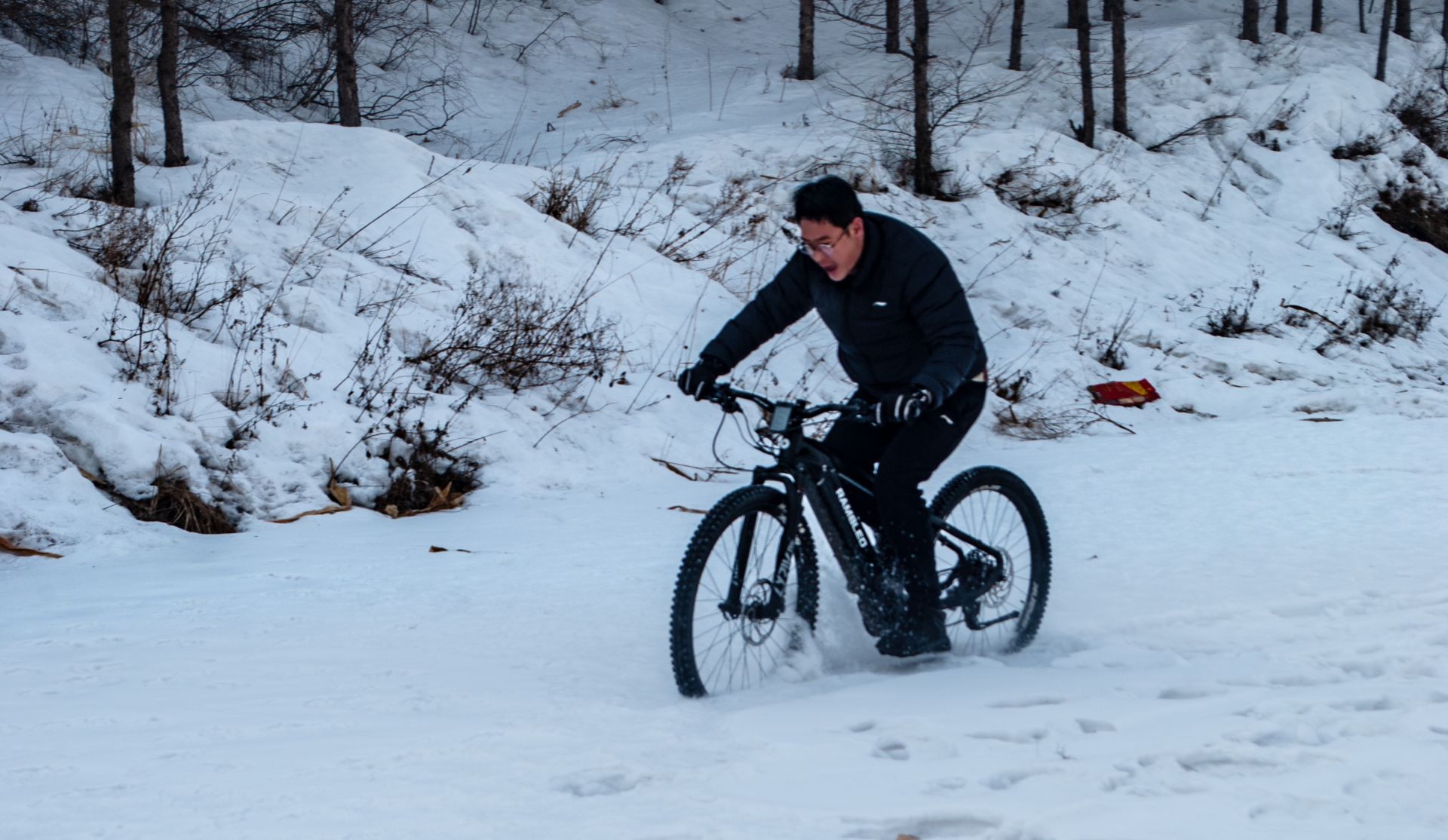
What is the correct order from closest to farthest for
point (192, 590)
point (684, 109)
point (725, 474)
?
point (192, 590)
point (725, 474)
point (684, 109)

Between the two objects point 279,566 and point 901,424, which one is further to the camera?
point 279,566

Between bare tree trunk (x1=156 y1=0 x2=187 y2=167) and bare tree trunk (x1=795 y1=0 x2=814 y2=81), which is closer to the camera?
bare tree trunk (x1=156 y1=0 x2=187 y2=167)

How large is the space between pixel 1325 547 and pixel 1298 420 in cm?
425

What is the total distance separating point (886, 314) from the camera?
13.4 ft

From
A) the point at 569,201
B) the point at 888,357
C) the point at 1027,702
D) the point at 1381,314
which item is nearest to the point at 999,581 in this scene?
the point at 1027,702

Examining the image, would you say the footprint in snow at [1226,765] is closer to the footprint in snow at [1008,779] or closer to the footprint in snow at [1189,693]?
the footprint in snow at [1008,779]

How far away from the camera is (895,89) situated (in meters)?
17.9

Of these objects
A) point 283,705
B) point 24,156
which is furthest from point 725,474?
point 24,156

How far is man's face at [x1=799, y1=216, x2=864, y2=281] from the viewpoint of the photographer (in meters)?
3.90

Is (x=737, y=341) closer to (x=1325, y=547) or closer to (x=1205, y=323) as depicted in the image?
(x=1325, y=547)

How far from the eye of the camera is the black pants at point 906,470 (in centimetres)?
411

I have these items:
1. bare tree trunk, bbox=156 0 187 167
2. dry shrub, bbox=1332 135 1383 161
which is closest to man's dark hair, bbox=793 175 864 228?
bare tree trunk, bbox=156 0 187 167

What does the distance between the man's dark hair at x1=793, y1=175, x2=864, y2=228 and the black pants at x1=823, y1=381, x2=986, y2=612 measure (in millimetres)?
794

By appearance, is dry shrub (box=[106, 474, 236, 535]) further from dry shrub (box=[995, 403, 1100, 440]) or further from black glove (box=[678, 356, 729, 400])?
dry shrub (box=[995, 403, 1100, 440])
